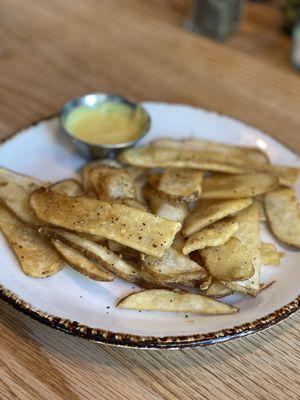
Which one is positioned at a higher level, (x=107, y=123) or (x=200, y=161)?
(x=200, y=161)

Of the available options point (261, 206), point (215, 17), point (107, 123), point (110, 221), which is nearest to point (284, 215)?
point (261, 206)

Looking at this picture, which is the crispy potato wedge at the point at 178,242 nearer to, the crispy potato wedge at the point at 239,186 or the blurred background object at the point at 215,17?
the crispy potato wedge at the point at 239,186

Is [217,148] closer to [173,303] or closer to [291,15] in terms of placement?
[173,303]

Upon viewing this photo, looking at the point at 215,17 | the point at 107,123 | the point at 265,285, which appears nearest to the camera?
the point at 265,285

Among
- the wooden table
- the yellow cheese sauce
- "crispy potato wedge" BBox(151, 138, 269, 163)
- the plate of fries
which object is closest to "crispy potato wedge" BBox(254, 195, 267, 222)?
the plate of fries

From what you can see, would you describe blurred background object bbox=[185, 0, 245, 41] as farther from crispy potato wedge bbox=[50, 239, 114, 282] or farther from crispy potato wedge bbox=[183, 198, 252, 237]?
crispy potato wedge bbox=[50, 239, 114, 282]

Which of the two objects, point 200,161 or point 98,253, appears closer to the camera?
point 98,253
